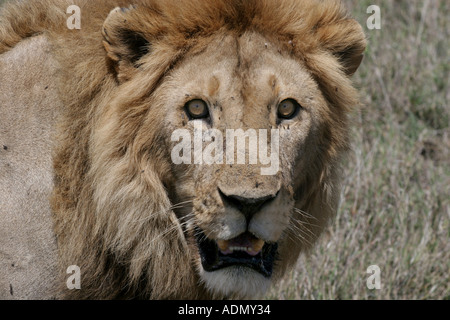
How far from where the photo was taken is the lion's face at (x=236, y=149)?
311cm

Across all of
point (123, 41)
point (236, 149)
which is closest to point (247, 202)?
point (236, 149)

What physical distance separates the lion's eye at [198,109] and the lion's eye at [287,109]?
0.35m

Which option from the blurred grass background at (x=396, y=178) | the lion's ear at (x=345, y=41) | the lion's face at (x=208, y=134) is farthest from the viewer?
the blurred grass background at (x=396, y=178)

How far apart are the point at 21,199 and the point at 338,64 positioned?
1.73 metres

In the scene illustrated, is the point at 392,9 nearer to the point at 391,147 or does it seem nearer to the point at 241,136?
the point at 391,147

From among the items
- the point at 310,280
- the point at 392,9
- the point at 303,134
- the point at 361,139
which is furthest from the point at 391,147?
the point at 303,134

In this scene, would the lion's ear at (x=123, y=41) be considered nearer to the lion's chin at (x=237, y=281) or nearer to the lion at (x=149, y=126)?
the lion at (x=149, y=126)

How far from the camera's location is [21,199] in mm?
3430

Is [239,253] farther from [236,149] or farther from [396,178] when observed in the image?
[396,178]

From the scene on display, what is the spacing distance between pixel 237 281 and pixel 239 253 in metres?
0.13

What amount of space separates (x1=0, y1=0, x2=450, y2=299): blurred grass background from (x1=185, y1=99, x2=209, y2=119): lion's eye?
1.19 meters

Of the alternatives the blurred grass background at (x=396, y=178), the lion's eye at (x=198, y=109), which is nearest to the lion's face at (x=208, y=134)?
the lion's eye at (x=198, y=109)

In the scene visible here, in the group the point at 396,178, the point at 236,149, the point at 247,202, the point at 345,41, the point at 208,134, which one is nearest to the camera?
the point at 247,202

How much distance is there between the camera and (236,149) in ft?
10.3
